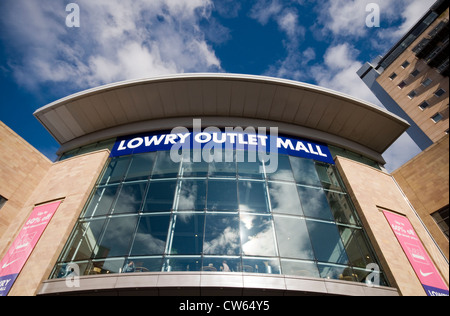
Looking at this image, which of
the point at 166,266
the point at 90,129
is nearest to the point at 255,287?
the point at 166,266

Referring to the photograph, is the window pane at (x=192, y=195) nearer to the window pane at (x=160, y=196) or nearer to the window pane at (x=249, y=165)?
the window pane at (x=160, y=196)

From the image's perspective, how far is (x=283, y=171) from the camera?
12.8 m

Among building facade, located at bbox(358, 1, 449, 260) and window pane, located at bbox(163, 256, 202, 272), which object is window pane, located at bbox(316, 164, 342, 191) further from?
building facade, located at bbox(358, 1, 449, 260)

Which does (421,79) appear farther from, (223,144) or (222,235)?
(222,235)

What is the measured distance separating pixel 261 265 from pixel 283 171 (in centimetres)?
539

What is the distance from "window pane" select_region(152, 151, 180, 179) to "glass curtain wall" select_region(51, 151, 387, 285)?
0.19 ft

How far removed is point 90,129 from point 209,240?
38.8ft

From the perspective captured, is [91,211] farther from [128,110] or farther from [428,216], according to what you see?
[428,216]

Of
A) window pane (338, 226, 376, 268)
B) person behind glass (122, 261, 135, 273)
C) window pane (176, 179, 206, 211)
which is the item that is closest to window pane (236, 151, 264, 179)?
window pane (176, 179, 206, 211)

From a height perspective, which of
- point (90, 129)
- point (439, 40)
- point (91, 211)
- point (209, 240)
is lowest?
point (209, 240)

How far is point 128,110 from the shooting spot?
15211mm

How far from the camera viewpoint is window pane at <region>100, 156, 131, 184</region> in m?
12.8

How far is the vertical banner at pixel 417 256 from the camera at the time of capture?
966 centimetres

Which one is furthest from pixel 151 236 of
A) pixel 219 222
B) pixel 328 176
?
pixel 328 176
